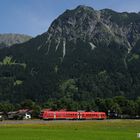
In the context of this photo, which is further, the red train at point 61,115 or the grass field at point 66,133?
the red train at point 61,115

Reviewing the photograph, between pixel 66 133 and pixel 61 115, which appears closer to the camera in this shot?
pixel 66 133

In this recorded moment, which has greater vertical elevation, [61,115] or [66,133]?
[61,115]

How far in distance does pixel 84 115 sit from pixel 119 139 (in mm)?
142095

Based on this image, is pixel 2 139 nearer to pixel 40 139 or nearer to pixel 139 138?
pixel 40 139

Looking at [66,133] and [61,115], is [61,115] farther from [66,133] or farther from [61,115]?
[66,133]

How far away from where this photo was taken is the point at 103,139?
52938 millimetres

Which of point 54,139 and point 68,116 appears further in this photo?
point 68,116

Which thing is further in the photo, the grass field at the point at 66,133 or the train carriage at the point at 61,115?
the train carriage at the point at 61,115

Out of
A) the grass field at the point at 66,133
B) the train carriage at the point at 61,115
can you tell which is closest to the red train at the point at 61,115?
the train carriage at the point at 61,115

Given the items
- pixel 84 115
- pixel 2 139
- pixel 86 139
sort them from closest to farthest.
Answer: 1. pixel 2 139
2. pixel 86 139
3. pixel 84 115

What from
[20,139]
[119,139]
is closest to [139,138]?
[119,139]

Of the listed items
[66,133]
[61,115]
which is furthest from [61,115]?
[66,133]

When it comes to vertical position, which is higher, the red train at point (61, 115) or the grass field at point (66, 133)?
the red train at point (61, 115)

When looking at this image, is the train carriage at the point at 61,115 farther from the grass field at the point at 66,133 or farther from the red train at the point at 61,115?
the grass field at the point at 66,133
